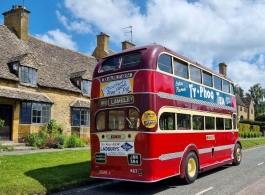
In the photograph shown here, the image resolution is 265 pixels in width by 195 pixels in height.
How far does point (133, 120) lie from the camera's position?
28.3 ft

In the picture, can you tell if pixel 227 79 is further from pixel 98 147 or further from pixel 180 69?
pixel 98 147

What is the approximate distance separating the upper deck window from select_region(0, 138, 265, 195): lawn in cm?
375

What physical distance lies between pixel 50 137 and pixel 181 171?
13649 millimetres

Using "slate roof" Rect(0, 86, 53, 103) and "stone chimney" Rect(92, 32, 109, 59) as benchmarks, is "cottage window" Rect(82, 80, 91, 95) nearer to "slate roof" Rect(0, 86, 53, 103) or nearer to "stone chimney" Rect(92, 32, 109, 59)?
"slate roof" Rect(0, 86, 53, 103)

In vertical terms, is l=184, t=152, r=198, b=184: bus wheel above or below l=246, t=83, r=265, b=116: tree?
below

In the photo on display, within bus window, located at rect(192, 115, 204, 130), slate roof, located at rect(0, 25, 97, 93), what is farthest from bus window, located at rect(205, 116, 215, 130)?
slate roof, located at rect(0, 25, 97, 93)

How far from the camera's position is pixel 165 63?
9.31 meters

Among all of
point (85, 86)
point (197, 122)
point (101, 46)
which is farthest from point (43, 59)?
point (197, 122)

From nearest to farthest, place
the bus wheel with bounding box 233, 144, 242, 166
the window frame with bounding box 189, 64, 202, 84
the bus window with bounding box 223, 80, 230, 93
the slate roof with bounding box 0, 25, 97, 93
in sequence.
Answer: the window frame with bounding box 189, 64, 202, 84, the bus window with bounding box 223, 80, 230, 93, the bus wheel with bounding box 233, 144, 242, 166, the slate roof with bounding box 0, 25, 97, 93

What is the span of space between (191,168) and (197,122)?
1707mm

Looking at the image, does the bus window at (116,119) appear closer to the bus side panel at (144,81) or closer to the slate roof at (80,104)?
the bus side panel at (144,81)

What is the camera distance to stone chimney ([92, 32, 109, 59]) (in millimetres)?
36062

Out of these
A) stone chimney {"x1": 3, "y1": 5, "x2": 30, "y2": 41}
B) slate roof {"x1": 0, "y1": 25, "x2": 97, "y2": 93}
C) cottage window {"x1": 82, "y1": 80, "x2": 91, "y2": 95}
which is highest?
stone chimney {"x1": 3, "y1": 5, "x2": 30, "y2": 41}

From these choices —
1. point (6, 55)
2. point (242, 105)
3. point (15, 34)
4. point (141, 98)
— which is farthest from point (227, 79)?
point (242, 105)
